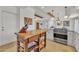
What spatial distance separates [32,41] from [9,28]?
54 centimetres

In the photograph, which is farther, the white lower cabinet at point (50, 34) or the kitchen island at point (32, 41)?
the white lower cabinet at point (50, 34)

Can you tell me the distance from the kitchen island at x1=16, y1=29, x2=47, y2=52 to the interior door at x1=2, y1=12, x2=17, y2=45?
5.4 inches

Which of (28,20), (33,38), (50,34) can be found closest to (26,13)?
(28,20)

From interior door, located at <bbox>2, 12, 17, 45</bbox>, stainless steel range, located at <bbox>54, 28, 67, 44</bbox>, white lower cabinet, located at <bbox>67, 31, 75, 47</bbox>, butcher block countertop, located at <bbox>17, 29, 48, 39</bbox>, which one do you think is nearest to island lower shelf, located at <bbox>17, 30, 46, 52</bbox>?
butcher block countertop, located at <bbox>17, 29, 48, 39</bbox>

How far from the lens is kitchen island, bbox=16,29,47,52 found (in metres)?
1.89

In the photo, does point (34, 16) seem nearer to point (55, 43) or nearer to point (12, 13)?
point (12, 13)

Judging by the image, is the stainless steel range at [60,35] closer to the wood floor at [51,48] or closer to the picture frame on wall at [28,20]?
the wood floor at [51,48]

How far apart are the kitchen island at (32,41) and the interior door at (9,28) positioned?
0.14 m

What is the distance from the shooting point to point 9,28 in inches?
74.8

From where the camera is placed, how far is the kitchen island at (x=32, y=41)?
6.22ft

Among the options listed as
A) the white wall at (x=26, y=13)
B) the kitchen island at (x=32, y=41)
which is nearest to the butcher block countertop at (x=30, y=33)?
the kitchen island at (x=32, y=41)

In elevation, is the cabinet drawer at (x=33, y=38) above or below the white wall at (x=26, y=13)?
below

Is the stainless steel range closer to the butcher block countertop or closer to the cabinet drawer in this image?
the butcher block countertop
